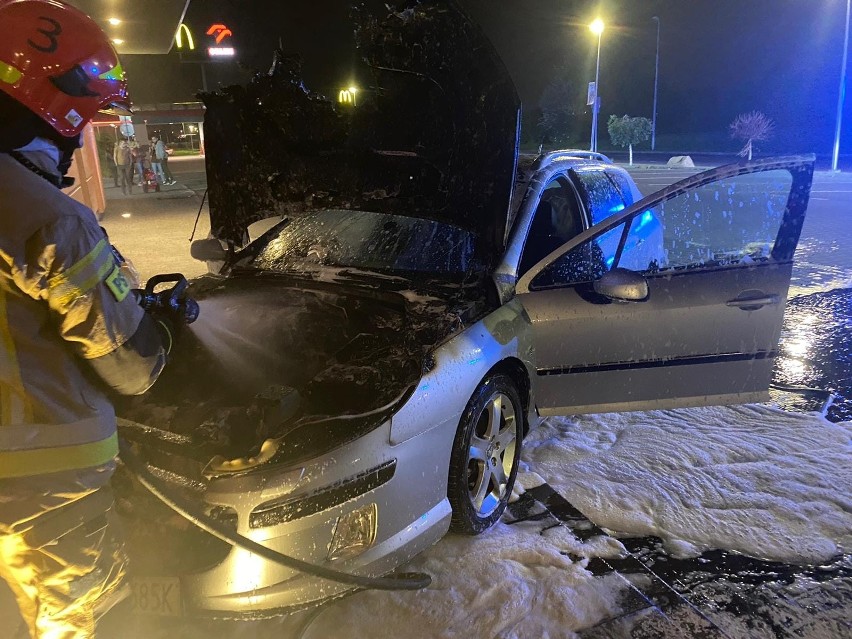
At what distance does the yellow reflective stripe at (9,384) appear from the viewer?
5.08 feet

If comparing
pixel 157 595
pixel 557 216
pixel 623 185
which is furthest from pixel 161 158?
pixel 157 595

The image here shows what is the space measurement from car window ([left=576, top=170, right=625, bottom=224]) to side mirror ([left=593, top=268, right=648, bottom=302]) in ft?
3.31

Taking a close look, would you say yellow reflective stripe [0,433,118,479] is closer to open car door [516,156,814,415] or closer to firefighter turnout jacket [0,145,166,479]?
firefighter turnout jacket [0,145,166,479]

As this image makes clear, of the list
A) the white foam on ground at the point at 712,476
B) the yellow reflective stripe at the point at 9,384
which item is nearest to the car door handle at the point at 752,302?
the white foam on ground at the point at 712,476

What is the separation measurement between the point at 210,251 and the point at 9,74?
2256 millimetres

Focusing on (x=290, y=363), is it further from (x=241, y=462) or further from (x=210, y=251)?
(x=210, y=251)

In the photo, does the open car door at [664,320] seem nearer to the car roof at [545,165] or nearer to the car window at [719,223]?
the car window at [719,223]

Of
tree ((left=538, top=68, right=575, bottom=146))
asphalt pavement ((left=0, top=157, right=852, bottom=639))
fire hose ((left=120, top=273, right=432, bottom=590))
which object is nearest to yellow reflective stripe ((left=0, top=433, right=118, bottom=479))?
fire hose ((left=120, top=273, right=432, bottom=590))

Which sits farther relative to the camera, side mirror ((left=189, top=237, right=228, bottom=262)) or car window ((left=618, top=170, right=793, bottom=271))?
side mirror ((left=189, top=237, right=228, bottom=262))

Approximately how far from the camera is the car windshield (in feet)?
10.9

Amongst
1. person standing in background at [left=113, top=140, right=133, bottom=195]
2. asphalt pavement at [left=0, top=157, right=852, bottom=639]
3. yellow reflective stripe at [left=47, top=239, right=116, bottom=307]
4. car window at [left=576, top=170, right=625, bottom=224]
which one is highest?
person standing in background at [left=113, top=140, right=133, bottom=195]

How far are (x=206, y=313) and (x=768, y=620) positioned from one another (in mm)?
2835

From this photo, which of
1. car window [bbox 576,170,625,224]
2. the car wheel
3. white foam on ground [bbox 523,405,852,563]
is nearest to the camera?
the car wheel

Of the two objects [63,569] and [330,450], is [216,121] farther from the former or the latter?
[63,569]
